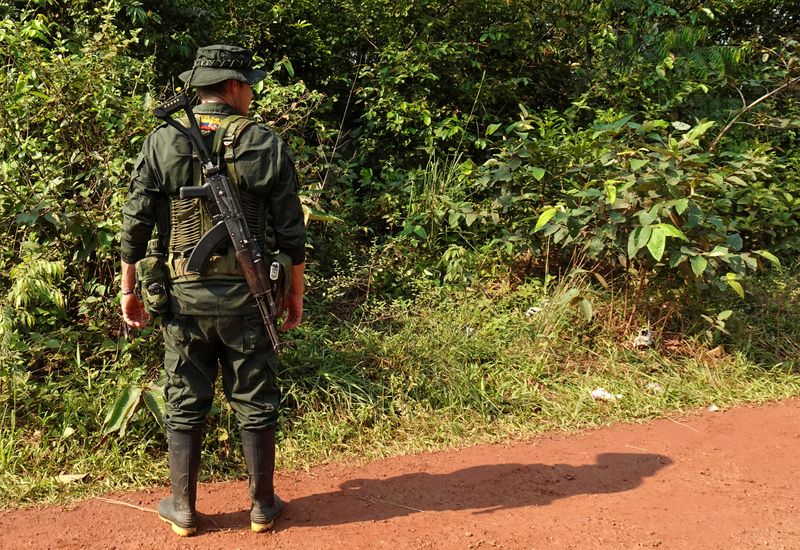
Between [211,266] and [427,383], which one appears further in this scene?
[427,383]

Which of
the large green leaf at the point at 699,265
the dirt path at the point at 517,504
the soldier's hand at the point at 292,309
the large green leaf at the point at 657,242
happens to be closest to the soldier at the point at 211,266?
the soldier's hand at the point at 292,309

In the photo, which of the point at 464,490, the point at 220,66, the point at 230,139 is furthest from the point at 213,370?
the point at 464,490

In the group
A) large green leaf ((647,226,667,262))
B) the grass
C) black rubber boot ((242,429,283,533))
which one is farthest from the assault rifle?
large green leaf ((647,226,667,262))

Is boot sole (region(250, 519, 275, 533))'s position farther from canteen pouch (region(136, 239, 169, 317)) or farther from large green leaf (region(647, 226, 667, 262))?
large green leaf (region(647, 226, 667, 262))

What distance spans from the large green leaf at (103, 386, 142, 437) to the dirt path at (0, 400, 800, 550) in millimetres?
372

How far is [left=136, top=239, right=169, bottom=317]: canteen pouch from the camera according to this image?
2846 millimetres

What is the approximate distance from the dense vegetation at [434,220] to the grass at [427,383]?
0.02m

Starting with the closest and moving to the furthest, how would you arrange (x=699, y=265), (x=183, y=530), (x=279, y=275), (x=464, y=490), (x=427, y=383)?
(x=279, y=275) < (x=183, y=530) < (x=464, y=490) < (x=427, y=383) < (x=699, y=265)

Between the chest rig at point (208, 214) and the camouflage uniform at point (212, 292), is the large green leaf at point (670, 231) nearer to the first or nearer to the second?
the camouflage uniform at point (212, 292)

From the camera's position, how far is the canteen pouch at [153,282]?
2846mm

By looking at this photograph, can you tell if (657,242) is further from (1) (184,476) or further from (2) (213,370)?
(1) (184,476)

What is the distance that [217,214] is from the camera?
2820mm

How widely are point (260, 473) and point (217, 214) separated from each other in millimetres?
1131

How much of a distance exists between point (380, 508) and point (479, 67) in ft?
16.7
